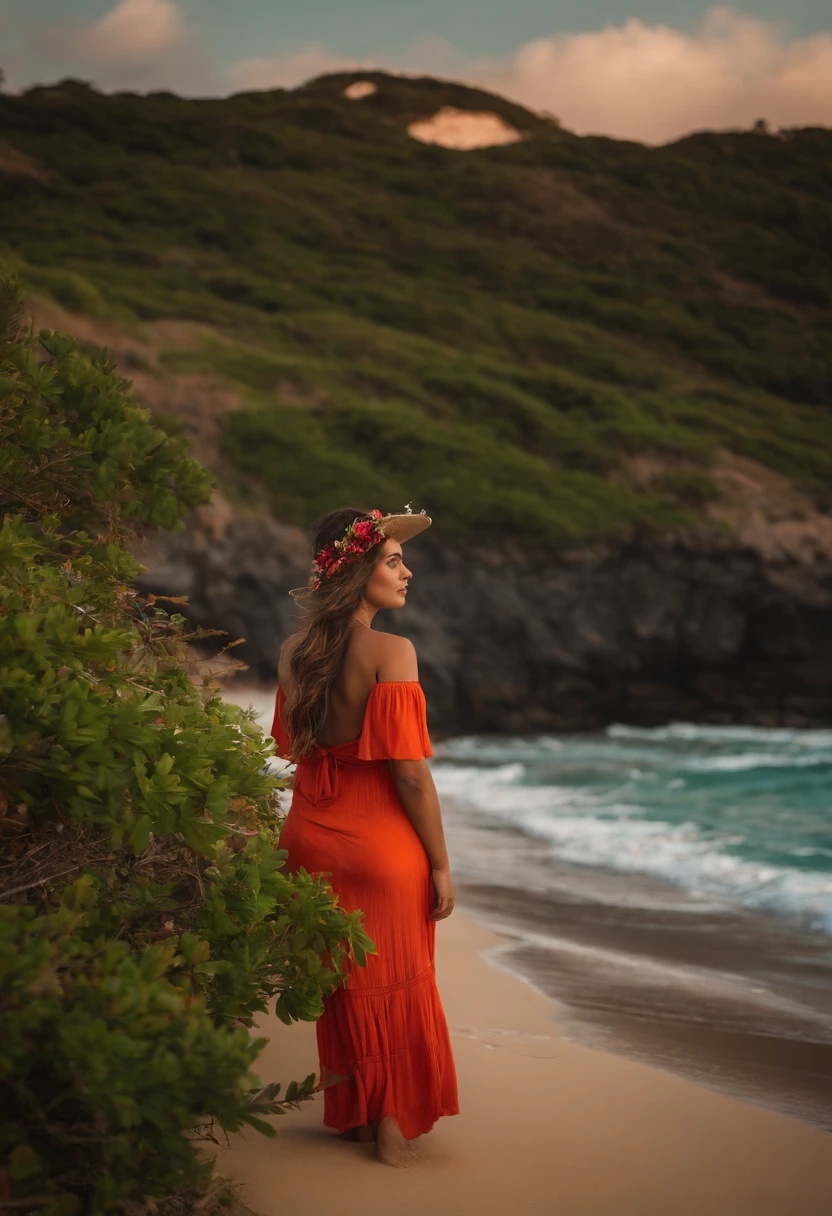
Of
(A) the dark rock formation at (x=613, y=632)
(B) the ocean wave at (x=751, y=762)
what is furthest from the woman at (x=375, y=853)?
(A) the dark rock formation at (x=613, y=632)

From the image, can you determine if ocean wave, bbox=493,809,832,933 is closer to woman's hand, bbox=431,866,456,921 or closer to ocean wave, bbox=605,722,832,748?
woman's hand, bbox=431,866,456,921

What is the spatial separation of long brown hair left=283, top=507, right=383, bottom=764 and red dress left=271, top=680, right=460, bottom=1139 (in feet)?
0.47

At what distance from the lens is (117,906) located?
2902mm

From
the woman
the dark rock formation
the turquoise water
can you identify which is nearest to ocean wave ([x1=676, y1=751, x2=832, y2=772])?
the turquoise water

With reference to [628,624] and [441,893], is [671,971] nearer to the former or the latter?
[441,893]

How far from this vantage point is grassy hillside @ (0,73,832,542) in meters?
30.2

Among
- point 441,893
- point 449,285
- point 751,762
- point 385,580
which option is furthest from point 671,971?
point 449,285

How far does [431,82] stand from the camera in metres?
66.7

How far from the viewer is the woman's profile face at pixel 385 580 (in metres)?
3.91

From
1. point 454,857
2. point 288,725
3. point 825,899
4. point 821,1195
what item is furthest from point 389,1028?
point 454,857

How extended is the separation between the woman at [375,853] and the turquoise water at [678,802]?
5.05 metres

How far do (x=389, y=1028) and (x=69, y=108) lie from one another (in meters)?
56.3

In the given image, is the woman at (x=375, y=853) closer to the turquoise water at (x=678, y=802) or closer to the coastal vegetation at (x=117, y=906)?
the coastal vegetation at (x=117, y=906)

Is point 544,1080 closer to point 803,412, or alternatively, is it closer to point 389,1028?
point 389,1028
